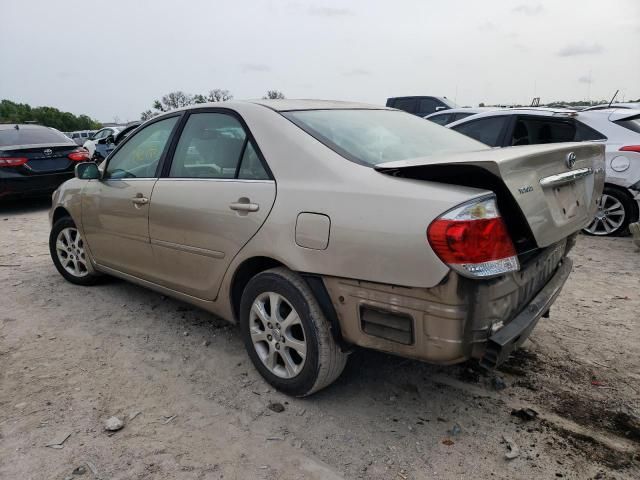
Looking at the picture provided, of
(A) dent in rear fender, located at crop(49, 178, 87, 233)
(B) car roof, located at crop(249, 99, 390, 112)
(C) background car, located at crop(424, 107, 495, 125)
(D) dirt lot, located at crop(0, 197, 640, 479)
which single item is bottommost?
(D) dirt lot, located at crop(0, 197, 640, 479)

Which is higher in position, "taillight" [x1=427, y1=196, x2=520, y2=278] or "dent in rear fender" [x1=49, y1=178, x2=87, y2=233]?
"taillight" [x1=427, y1=196, x2=520, y2=278]

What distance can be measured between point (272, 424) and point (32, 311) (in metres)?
2.58

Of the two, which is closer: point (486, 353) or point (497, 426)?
point (486, 353)

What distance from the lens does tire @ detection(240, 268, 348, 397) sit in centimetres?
241

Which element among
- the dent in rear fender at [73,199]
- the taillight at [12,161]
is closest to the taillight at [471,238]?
the dent in rear fender at [73,199]

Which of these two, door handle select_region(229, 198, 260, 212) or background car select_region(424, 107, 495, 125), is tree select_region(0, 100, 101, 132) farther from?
door handle select_region(229, 198, 260, 212)

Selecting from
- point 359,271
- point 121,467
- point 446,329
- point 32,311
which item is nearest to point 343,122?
point 359,271

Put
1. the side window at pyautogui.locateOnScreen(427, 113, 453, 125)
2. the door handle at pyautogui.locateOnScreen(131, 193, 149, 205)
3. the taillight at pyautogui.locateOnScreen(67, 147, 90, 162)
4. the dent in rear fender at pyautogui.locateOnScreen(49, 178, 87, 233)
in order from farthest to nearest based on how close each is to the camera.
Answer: the side window at pyautogui.locateOnScreen(427, 113, 453, 125) → the taillight at pyautogui.locateOnScreen(67, 147, 90, 162) → the dent in rear fender at pyautogui.locateOnScreen(49, 178, 87, 233) → the door handle at pyautogui.locateOnScreen(131, 193, 149, 205)

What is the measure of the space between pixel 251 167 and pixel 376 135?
0.72 meters

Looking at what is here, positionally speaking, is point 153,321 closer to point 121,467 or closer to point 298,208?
point 121,467

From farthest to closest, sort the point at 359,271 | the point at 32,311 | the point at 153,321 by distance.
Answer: the point at 32,311, the point at 153,321, the point at 359,271

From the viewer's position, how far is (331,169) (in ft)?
7.68

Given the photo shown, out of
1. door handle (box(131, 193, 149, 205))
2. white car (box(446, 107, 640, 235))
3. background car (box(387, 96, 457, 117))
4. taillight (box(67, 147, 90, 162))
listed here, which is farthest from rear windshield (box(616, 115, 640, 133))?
taillight (box(67, 147, 90, 162))

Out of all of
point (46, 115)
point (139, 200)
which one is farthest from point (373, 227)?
point (46, 115)
